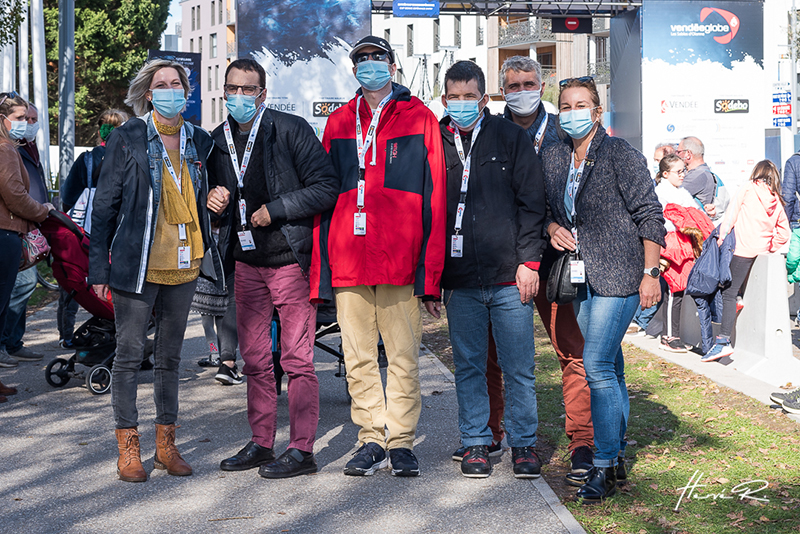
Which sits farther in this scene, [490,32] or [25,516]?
[490,32]

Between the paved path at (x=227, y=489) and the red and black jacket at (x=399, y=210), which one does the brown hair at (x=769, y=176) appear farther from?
the red and black jacket at (x=399, y=210)

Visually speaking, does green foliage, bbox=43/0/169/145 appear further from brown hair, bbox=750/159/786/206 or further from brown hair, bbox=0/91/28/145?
brown hair, bbox=750/159/786/206

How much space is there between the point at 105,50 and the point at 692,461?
3812 centimetres

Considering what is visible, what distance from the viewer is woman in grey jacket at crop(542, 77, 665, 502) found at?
4523 millimetres

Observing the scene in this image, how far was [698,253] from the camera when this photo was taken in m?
9.72

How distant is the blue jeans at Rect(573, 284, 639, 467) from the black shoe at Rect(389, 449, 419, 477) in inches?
39.3

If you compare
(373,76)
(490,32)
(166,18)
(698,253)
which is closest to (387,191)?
(373,76)

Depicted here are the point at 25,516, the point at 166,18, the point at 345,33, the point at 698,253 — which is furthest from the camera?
the point at 166,18

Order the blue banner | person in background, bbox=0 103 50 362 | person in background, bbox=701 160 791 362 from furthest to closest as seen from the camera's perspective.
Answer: the blue banner, person in background, bbox=701 160 791 362, person in background, bbox=0 103 50 362

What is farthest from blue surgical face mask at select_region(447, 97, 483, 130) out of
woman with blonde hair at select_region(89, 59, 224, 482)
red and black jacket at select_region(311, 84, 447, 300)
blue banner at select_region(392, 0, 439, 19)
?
blue banner at select_region(392, 0, 439, 19)

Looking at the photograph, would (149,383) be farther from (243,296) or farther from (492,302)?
→ (492,302)

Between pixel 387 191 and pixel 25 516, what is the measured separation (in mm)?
2426

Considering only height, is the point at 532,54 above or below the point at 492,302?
above

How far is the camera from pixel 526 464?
498 centimetres
